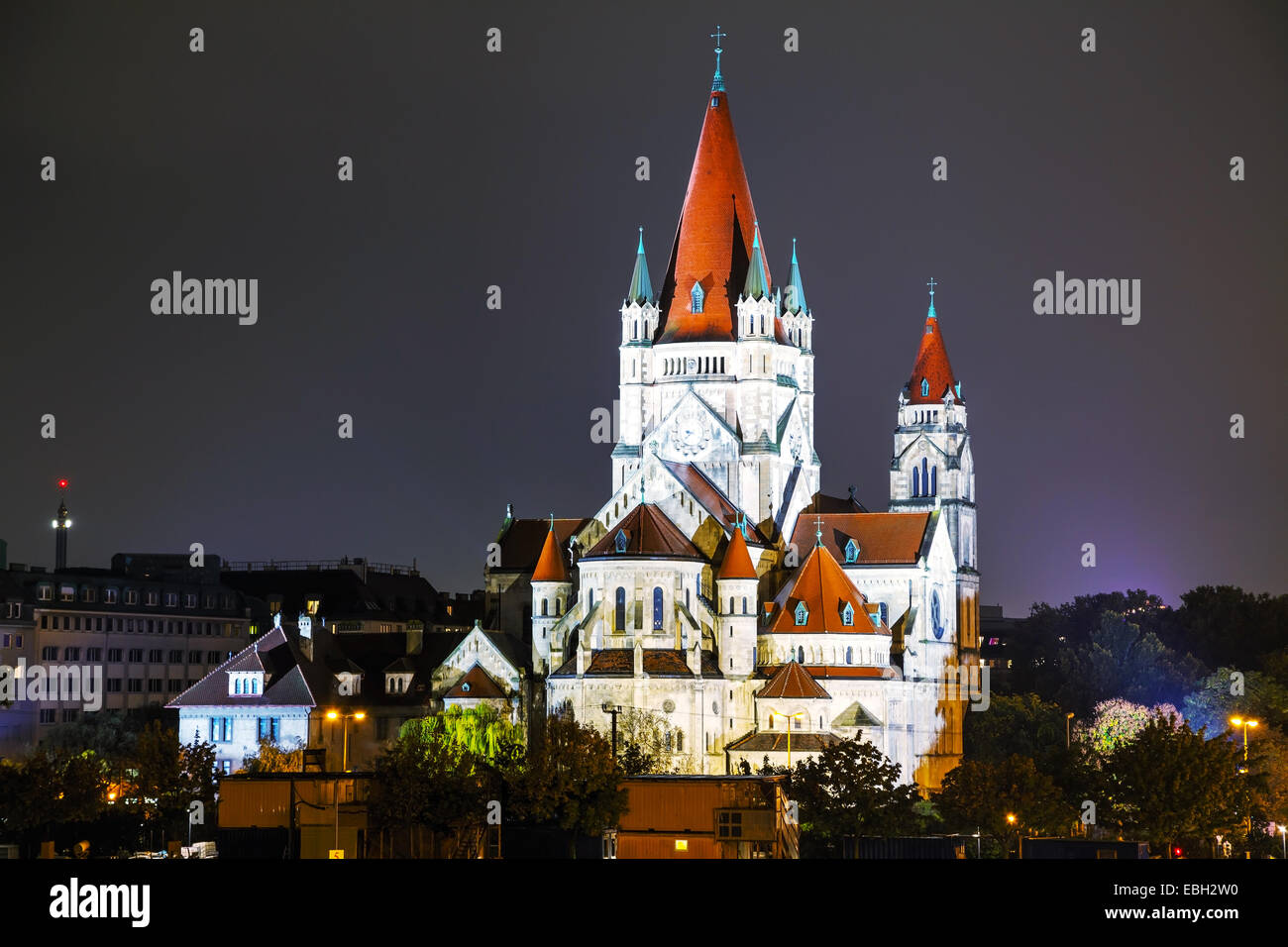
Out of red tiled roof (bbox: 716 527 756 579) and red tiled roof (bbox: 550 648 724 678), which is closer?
red tiled roof (bbox: 550 648 724 678)

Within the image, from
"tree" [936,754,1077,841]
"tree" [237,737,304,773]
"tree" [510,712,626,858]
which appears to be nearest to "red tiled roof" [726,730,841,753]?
"tree" [936,754,1077,841]

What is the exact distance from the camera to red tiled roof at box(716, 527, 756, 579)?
142 metres

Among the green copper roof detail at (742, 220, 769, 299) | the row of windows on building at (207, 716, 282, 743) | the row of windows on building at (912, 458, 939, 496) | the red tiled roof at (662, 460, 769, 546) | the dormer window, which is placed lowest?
the row of windows on building at (207, 716, 282, 743)

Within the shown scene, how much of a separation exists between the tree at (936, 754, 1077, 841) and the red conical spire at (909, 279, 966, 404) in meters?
56.8

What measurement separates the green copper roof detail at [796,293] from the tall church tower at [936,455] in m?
15.8

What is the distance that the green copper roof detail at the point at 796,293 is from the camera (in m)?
159

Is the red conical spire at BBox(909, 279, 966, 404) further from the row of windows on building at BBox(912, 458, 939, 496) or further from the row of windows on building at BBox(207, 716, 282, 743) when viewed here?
A: the row of windows on building at BBox(207, 716, 282, 743)

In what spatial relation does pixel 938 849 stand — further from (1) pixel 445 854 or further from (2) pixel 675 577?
(2) pixel 675 577

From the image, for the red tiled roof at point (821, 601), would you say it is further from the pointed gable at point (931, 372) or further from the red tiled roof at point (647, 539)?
the pointed gable at point (931, 372)

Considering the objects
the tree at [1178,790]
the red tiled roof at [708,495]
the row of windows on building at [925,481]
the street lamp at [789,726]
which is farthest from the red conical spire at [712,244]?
the tree at [1178,790]

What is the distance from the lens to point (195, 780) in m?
121

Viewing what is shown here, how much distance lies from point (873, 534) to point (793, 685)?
57.7ft

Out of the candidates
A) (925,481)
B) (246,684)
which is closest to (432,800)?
(246,684)
